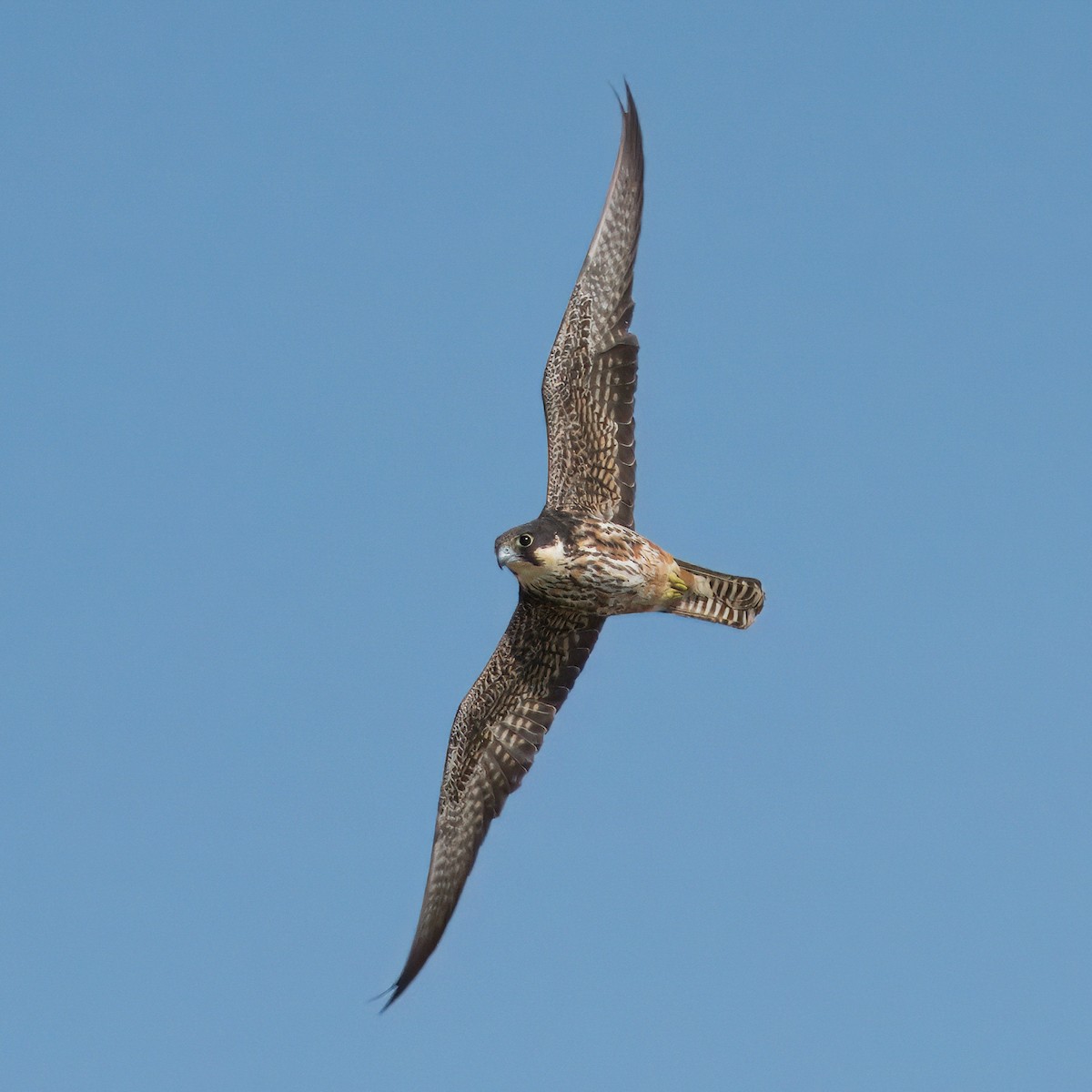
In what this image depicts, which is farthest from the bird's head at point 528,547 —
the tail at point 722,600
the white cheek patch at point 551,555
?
the tail at point 722,600

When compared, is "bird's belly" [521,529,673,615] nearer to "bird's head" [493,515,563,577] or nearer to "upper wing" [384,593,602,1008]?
"bird's head" [493,515,563,577]

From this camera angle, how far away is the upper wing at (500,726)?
15844 mm

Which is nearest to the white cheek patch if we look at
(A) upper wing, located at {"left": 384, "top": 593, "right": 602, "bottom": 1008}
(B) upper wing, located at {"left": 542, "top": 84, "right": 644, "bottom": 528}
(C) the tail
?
(B) upper wing, located at {"left": 542, "top": 84, "right": 644, "bottom": 528}

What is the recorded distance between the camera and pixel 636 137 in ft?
52.2

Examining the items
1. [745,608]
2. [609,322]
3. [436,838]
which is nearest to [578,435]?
[609,322]

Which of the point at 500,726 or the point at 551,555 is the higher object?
the point at 551,555

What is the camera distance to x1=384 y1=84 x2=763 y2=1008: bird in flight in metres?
15.4

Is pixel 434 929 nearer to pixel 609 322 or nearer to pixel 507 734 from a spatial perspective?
pixel 507 734

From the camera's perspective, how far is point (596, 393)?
1557 centimetres

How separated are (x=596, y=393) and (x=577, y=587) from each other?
167 cm

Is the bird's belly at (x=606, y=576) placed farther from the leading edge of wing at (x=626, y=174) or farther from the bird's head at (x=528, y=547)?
the leading edge of wing at (x=626, y=174)

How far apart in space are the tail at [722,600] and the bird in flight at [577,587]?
11mm

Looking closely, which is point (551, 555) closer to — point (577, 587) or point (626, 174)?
point (577, 587)

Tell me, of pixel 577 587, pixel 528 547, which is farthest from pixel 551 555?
pixel 577 587
